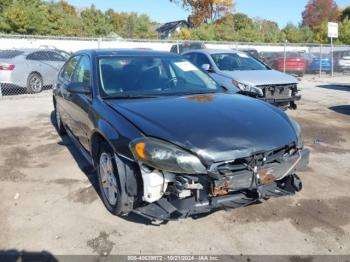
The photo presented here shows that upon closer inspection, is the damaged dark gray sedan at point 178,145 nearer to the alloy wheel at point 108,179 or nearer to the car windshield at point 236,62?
the alloy wheel at point 108,179

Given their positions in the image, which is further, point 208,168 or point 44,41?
point 44,41

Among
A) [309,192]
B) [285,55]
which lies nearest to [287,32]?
[285,55]

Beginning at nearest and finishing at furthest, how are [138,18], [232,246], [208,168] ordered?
1. [208,168]
2. [232,246]
3. [138,18]

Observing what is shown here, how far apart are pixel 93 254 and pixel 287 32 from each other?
51309 millimetres

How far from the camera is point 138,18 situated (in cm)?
6262

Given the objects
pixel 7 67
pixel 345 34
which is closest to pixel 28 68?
pixel 7 67

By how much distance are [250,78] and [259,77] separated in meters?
0.25

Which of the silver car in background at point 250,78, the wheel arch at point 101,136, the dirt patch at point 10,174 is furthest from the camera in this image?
the silver car in background at point 250,78

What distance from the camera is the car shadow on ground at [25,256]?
123 inches

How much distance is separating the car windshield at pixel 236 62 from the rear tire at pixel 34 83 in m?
6.74

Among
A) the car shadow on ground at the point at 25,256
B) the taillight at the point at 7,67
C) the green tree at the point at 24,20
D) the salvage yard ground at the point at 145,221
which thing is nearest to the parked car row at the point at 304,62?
the taillight at the point at 7,67

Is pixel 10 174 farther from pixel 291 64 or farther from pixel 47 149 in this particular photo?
pixel 291 64

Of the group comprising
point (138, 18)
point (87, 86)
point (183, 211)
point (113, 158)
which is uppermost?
point (138, 18)

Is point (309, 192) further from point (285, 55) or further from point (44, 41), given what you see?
point (44, 41)
